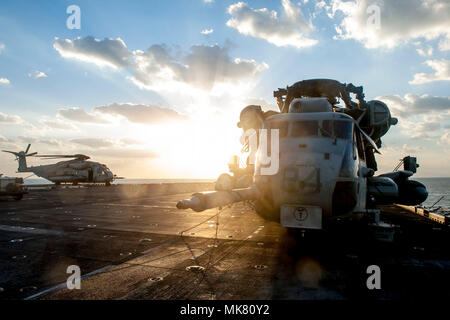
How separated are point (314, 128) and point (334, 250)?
151 inches

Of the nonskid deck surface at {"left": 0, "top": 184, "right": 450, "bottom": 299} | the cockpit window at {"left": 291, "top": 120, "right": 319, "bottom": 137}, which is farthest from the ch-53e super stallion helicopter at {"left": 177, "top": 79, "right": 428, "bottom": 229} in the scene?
the nonskid deck surface at {"left": 0, "top": 184, "right": 450, "bottom": 299}

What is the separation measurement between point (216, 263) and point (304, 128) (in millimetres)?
4695

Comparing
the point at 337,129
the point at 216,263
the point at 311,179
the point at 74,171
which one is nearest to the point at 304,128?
the point at 337,129

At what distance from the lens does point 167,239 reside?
10.2 meters

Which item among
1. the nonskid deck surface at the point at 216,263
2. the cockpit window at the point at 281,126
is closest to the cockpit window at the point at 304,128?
the cockpit window at the point at 281,126

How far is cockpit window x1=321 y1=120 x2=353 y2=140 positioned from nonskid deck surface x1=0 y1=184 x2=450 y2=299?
340 centimetres

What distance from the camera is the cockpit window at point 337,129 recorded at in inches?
326

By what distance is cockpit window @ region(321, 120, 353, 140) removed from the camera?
827 centimetres

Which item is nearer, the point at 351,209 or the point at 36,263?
the point at 36,263

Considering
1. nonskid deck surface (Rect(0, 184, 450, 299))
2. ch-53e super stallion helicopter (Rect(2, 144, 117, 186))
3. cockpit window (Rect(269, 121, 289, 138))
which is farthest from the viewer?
ch-53e super stallion helicopter (Rect(2, 144, 117, 186))

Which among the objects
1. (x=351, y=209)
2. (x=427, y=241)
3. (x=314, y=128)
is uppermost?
(x=314, y=128)

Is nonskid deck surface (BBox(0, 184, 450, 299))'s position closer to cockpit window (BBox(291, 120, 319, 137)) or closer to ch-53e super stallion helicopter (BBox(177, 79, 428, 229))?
ch-53e super stallion helicopter (BBox(177, 79, 428, 229))
